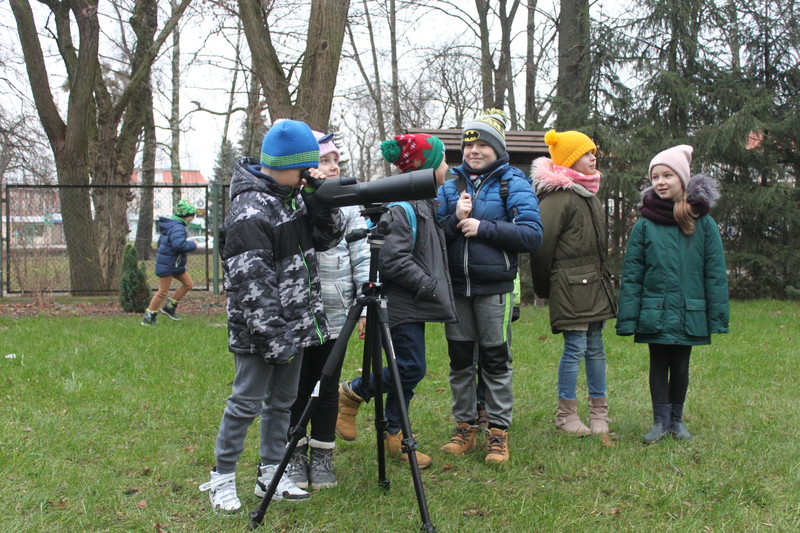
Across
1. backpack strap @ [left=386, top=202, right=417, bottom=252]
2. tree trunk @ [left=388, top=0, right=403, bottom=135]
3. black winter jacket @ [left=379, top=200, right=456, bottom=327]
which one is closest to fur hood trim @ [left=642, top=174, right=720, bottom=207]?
black winter jacket @ [left=379, top=200, right=456, bottom=327]

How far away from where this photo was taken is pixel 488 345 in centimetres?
389

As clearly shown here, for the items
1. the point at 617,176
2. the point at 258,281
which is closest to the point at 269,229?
the point at 258,281

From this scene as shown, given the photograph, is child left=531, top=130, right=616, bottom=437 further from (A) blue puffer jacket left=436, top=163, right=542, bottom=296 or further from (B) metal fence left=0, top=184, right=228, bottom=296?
(B) metal fence left=0, top=184, right=228, bottom=296

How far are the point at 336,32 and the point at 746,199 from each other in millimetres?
6834

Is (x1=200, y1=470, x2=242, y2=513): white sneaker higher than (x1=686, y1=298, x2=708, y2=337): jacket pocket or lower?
lower

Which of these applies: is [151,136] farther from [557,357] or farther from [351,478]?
[351,478]

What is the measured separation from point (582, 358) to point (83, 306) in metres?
8.99

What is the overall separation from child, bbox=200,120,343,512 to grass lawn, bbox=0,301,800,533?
1.38 ft

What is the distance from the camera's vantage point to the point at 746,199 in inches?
435

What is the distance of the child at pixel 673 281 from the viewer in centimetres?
406

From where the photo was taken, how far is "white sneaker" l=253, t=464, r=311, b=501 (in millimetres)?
3295

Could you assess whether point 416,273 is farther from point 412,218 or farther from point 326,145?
point 326,145

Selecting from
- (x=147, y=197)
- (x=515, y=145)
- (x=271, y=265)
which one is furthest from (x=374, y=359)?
(x=147, y=197)

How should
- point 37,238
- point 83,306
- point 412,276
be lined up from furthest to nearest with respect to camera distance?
1. point 37,238
2. point 83,306
3. point 412,276
